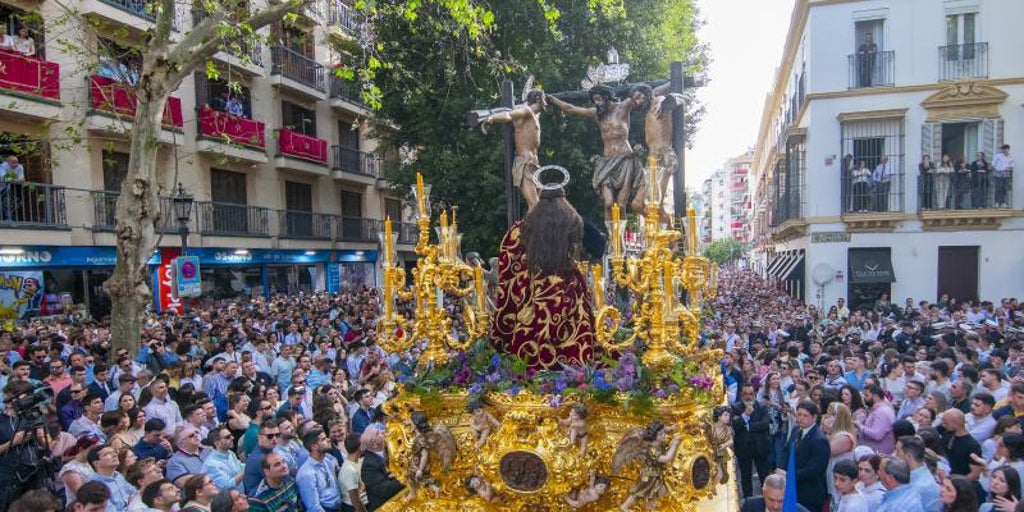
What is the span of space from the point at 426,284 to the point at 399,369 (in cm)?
78

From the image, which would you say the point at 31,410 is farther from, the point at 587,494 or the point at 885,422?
the point at 885,422

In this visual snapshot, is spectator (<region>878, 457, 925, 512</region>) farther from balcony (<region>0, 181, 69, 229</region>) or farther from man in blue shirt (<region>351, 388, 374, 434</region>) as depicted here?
balcony (<region>0, 181, 69, 229</region>)

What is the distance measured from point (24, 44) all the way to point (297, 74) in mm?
10821

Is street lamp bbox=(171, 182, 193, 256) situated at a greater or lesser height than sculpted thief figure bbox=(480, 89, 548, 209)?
lesser

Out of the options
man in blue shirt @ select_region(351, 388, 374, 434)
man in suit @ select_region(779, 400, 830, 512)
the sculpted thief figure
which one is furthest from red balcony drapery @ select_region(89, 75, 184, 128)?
man in suit @ select_region(779, 400, 830, 512)

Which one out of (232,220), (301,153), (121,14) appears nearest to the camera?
(121,14)

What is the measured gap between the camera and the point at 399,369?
230 inches

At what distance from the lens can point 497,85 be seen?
1850 cm

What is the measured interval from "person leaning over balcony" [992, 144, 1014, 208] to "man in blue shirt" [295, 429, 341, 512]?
20287 mm

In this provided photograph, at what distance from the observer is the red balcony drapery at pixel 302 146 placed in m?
24.9

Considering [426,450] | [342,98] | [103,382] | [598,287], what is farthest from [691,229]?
[342,98]

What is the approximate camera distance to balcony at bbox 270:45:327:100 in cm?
2447

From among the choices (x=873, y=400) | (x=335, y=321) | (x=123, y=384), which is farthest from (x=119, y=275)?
(x=873, y=400)

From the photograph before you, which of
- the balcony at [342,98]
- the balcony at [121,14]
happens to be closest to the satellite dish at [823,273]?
the balcony at [342,98]
